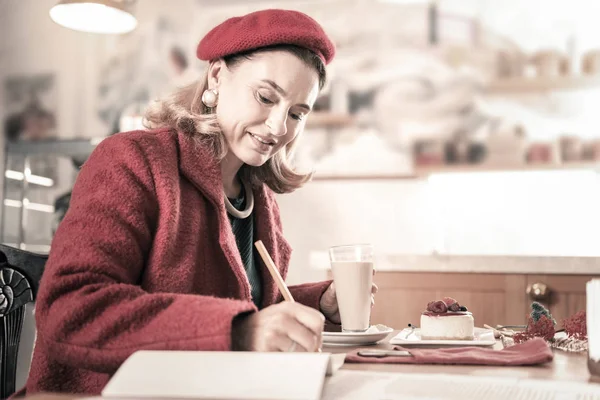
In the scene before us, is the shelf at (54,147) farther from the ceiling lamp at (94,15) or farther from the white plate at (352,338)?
the white plate at (352,338)

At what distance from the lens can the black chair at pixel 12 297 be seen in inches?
49.3

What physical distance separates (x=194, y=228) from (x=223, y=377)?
61 cm

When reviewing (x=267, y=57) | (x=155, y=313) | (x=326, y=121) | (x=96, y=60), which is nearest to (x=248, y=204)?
(x=267, y=57)

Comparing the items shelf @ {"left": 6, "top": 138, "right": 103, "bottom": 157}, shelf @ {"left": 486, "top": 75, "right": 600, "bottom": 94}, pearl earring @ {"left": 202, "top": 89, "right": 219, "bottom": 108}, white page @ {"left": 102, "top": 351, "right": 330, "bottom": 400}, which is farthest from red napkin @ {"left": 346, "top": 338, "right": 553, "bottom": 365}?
shelf @ {"left": 6, "top": 138, "right": 103, "bottom": 157}

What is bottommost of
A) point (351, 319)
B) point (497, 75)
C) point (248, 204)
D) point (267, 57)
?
point (351, 319)

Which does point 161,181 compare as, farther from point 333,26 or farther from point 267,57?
point 333,26

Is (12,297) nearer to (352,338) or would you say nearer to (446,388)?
(352,338)

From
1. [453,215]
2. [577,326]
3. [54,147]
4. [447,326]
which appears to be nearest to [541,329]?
[577,326]

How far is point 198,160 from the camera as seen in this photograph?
4.34 ft

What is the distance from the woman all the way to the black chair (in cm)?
12

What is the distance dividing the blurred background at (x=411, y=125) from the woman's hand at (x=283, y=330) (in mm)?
2297

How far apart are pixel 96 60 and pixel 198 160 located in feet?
9.60

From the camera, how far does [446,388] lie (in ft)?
2.48

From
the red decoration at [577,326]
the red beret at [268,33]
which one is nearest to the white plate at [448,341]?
the red decoration at [577,326]
